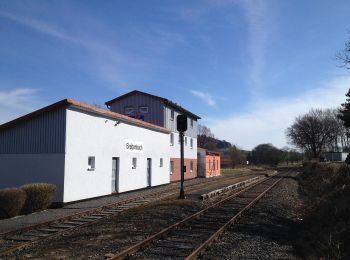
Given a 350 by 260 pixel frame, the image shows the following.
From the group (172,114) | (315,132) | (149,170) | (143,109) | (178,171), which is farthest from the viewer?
(315,132)

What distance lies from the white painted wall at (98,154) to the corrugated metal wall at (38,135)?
0.38 m

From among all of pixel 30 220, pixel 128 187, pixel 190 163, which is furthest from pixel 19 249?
pixel 190 163

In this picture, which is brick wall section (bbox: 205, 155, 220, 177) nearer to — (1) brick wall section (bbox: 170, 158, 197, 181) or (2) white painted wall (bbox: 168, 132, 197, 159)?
(1) brick wall section (bbox: 170, 158, 197, 181)

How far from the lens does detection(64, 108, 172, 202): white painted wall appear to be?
18203mm

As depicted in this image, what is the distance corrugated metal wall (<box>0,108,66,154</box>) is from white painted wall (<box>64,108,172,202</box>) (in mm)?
378

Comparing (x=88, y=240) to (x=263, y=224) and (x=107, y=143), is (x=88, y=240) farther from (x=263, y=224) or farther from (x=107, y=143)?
(x=107, y=143)

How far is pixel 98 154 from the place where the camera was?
20.6 m

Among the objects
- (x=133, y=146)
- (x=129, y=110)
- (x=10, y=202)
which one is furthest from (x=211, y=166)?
(x=10, y=202)

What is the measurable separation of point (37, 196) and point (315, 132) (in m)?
79.1

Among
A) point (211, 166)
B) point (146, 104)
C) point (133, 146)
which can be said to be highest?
point (146, 104)

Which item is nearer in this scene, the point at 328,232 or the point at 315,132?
the point at 328,232

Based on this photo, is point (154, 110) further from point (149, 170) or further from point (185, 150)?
point (149, 170)

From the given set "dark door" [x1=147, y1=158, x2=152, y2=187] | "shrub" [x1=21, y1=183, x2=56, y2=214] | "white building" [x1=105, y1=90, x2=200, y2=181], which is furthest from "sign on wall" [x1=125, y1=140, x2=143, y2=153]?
"white building" [x1=105, y1=90, x2=200, y2=181]

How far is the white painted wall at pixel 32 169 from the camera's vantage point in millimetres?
17672
